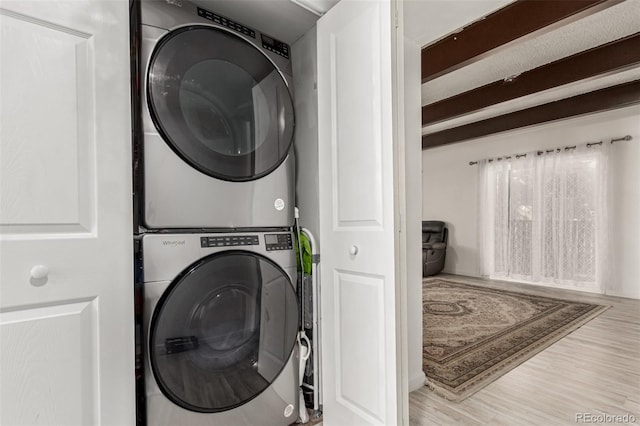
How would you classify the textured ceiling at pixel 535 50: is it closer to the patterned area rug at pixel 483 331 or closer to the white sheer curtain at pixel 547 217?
the white sheer curtain at pixel 547 217

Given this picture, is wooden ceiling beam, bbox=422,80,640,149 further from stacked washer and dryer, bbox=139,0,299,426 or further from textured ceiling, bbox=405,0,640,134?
stacked washer and dryer, bbox=139,0,299,426

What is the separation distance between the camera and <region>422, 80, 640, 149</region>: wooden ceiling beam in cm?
383

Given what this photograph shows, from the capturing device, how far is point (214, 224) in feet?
4.12

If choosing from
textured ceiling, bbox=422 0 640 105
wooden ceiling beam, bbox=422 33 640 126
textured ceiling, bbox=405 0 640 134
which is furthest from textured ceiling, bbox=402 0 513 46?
wooden ceiling beam, bbox=422 33 640 126

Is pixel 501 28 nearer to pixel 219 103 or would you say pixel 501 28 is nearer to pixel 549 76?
pixel 549 76

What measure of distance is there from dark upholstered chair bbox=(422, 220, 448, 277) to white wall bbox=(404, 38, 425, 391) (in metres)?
3.68

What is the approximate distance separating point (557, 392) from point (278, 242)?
1.85m

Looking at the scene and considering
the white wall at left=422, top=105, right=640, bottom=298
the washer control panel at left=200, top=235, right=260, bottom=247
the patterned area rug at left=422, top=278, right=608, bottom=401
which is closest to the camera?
the washer control panel at left=200, top=235, right=260, bottom=247

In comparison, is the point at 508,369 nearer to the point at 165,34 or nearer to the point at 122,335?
the point at 122,335

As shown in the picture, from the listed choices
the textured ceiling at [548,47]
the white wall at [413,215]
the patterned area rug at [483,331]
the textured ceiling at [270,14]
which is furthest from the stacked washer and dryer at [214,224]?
the textured ceiling at [548,47]

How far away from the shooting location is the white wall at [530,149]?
4.03 m

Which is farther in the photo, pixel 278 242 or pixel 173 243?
pixel 278 242

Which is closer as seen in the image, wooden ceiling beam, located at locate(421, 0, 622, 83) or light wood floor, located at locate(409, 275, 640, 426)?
light wood floor, located at locate(409, 275, 640, 426)

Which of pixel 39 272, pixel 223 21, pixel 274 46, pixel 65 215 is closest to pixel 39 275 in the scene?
pixel 39 272
